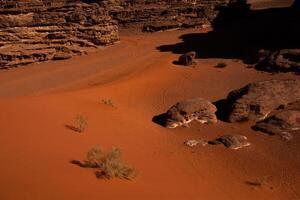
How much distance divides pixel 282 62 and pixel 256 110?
5592 mm

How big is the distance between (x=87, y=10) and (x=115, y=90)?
1049 centimetres

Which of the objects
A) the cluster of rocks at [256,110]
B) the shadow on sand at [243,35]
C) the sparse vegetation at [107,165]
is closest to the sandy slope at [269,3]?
the shadow on sand at [243,35]

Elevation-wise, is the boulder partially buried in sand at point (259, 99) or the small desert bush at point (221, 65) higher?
the boulder partially buried in sand at point (259, 99)

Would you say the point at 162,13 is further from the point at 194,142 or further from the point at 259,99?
the point at 194,142

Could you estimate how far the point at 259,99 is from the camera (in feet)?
34.6

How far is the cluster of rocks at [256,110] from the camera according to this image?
30.9 feet

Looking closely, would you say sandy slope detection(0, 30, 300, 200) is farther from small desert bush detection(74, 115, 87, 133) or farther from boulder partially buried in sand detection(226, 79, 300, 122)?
boulder partially buried in sand detection(226, 79, 300, 122)

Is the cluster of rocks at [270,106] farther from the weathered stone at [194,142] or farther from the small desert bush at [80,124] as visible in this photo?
the small desert bush at [80,124]

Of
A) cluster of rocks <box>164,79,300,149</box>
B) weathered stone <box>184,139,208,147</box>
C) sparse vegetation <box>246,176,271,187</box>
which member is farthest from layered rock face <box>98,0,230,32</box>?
sparse vegetation <box>246,176,271,187</box>

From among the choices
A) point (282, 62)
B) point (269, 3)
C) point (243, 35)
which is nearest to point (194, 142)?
point (282, 62)

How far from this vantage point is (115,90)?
13633mm

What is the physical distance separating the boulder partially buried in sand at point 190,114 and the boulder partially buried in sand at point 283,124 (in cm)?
116

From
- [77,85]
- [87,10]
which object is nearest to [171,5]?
[87,10]

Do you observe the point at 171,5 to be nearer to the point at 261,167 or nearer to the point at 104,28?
the point at 104,28
